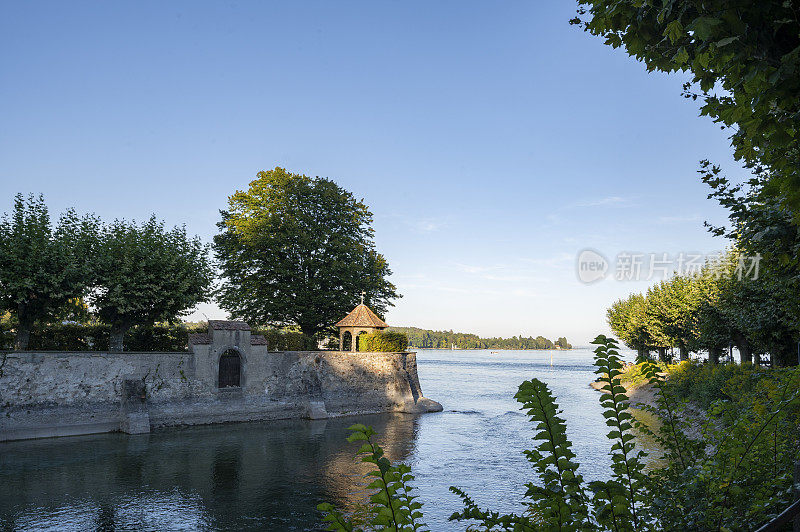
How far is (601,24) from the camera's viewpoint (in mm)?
5168

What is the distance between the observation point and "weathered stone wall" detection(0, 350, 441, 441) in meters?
22.0

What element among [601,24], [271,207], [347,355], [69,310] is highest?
[271,207]

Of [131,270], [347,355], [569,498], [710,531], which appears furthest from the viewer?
[347,355]

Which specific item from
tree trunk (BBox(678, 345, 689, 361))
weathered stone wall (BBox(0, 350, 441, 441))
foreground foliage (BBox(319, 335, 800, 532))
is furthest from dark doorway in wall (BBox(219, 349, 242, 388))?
tree trunk (BBox(678, 345, 689, 361))

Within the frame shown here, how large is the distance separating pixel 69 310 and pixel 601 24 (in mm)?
29918

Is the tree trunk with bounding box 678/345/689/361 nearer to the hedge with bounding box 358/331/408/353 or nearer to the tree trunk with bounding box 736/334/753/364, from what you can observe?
the tree trunk with bounding box 736/334/753/364

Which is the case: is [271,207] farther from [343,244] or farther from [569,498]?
[569,498]

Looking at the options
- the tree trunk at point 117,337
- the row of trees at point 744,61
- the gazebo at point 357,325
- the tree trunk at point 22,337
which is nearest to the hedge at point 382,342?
the gazebo at point 357,325

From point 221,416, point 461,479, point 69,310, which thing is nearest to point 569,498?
point 461,479

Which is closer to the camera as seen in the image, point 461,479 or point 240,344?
point 461,479

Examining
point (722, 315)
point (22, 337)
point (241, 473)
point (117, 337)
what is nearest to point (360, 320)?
point (117, 337)

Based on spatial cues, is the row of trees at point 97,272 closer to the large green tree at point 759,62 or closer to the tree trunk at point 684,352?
the large green tree at point 759,62

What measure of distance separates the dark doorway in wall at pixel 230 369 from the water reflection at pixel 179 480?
354 cm

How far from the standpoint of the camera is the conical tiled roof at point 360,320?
34.8 m
